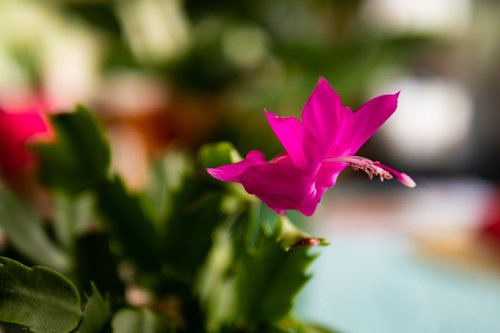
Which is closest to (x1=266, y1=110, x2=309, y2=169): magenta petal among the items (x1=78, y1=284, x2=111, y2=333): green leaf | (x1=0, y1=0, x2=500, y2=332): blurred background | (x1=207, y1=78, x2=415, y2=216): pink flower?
(x1=207, y1=78, x2=415, y2=216): pink flower

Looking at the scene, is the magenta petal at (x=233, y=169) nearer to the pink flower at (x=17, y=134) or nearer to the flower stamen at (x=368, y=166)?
the flower stamen at (x=368, y=166)

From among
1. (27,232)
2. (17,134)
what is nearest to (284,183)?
(27,232)

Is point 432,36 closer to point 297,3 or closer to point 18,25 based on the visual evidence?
point 297,3

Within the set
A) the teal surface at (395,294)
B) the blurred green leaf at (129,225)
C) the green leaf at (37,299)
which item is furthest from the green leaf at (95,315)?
the teal surface at (395,294)

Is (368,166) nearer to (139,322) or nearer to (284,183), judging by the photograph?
(284,183)

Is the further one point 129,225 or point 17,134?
point 17,134

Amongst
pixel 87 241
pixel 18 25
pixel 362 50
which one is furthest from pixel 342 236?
pixel 18 25
